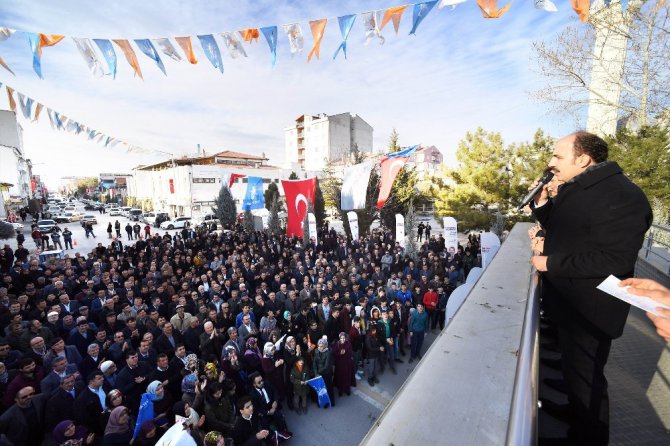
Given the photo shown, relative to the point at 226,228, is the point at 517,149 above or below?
above

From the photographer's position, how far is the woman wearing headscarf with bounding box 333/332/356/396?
675 cm

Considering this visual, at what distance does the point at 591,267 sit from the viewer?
1.39 meters

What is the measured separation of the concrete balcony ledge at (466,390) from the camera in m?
0.77

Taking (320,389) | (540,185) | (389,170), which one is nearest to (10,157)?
(389,170)

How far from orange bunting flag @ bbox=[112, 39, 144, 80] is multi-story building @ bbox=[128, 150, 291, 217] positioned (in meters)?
28.8

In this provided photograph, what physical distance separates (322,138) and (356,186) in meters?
43.9

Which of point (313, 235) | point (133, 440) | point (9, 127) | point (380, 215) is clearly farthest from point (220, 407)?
point (9, 127)

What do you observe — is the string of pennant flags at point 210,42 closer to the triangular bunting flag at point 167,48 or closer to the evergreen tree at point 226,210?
the triangular bunting flag at point 167,48

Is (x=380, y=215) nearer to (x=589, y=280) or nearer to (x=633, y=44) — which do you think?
(x=633, y=44)

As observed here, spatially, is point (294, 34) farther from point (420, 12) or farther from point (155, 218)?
point (155, 218)

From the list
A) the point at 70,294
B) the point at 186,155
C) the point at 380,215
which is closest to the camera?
the point at 70,294

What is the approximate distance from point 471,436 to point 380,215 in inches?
922

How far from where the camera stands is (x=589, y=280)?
1.48 m

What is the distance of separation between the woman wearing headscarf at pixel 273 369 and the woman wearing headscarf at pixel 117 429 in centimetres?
249
